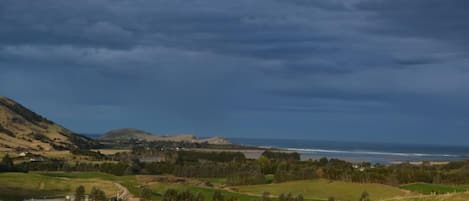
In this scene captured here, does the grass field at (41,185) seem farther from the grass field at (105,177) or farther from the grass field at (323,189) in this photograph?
the grass field at (323,189)

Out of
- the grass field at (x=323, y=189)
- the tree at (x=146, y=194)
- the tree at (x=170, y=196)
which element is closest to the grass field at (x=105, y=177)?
the tree at (x=146, y=194)

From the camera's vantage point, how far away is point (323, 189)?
138m

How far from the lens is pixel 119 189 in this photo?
5290 inches

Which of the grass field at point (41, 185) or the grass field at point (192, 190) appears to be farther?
the grass field at point (41, 185)

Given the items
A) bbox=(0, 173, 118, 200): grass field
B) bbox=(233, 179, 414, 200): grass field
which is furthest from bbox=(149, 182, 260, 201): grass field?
bbox=(0, 173, 118, 200): grass field

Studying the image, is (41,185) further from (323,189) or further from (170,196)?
(323,189)

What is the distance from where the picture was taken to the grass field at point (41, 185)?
134625 millimetres

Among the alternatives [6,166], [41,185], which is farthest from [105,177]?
[6,166]

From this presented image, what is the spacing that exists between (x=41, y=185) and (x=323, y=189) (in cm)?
6412

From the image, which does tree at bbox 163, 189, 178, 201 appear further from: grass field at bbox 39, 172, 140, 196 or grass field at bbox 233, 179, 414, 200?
grass field at bbox 39, 172, 140, 196

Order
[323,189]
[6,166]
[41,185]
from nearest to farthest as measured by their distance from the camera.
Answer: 1. [323,189]
2. [41,185]
3. [6,166]

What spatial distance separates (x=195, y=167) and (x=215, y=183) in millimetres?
27610

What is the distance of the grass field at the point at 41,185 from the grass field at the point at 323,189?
3229 centimetres

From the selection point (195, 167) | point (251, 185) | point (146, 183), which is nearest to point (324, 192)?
point (251, 185)
